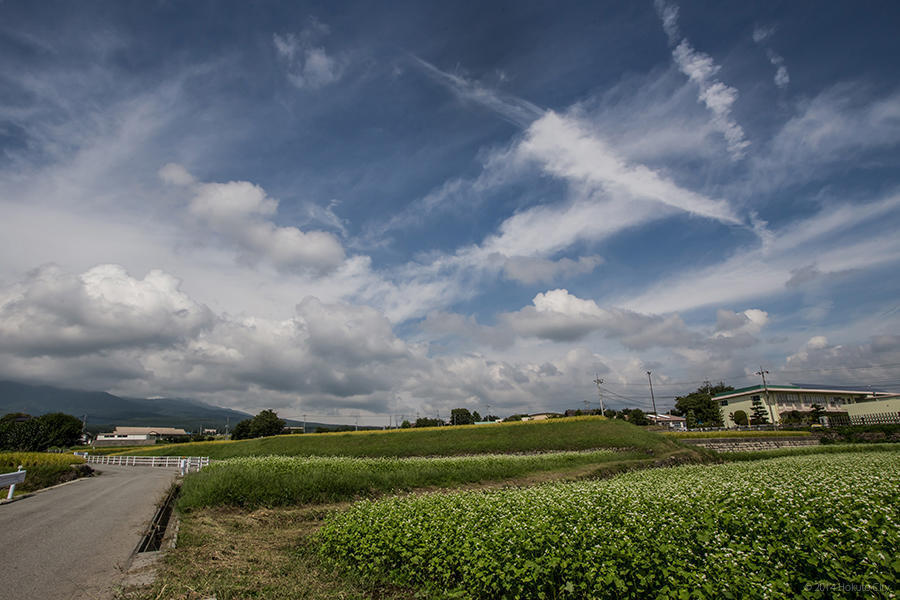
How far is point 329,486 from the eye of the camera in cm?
1664

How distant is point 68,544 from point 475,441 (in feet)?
123

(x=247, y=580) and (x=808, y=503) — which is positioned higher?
(x=808, y=503)

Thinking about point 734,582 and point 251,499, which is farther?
point 251,499

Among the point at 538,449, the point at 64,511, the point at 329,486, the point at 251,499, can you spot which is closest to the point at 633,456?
the point at 538,449

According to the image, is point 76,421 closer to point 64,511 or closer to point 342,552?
point 64,511

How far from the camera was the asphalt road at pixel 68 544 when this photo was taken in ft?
23.5

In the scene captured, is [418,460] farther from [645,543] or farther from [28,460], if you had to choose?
[28,460]

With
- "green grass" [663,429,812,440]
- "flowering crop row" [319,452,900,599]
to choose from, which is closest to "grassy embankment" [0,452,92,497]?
"flowering crop row" [319,452,900,599]

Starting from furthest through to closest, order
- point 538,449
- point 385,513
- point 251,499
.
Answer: point 538,449, point 251,499, point 385,513

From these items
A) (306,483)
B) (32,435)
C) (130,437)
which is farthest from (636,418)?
(130,437)

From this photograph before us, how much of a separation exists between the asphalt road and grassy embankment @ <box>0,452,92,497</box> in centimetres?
655

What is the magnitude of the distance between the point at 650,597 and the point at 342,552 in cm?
566

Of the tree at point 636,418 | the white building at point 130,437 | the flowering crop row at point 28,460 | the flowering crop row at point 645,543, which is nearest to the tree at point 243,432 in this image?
the white building at point 130,437

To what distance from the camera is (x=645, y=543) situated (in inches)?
227
